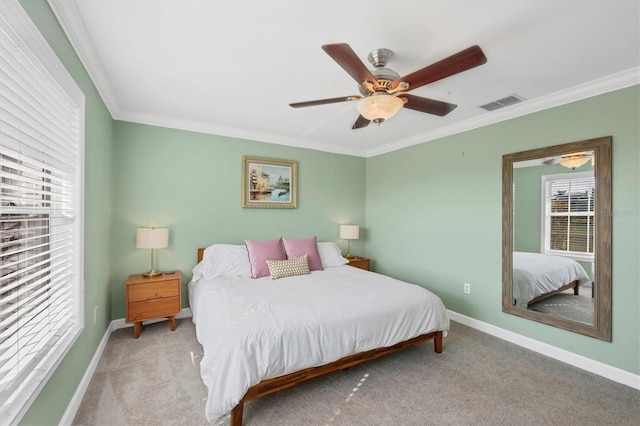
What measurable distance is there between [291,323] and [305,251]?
1698mm

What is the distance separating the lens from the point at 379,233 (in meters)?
4.73

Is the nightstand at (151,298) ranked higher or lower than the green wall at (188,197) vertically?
lower

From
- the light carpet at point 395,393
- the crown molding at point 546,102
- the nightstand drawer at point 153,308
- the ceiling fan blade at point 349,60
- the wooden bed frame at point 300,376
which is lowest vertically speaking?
the light carpet at point 395,393

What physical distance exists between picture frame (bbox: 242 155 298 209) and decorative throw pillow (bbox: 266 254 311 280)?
3.55 feet

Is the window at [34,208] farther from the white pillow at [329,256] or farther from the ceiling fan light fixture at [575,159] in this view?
the ceiling fan light fixture at [575,159]

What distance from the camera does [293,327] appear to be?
1927 mm

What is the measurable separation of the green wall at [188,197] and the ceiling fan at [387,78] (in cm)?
210

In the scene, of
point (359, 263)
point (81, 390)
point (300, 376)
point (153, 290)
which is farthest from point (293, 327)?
point (359, 263)

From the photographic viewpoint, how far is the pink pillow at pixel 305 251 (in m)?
3.57

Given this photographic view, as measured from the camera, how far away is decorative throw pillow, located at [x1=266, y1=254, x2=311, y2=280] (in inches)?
126

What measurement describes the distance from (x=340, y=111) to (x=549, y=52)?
5.95ft

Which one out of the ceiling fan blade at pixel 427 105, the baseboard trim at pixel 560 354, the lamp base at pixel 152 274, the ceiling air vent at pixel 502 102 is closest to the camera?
the ceiling fan blade at pixel 427 105

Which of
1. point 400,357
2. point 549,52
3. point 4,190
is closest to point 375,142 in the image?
point 549,52

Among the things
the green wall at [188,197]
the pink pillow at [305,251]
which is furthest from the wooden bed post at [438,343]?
the green wall at [188,197]
